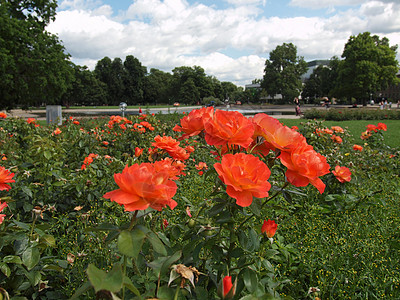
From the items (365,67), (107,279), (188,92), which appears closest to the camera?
(107,279)

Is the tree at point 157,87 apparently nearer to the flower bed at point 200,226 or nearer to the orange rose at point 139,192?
the flower bed at point 200,226

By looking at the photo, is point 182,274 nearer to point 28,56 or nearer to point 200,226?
point 200,226

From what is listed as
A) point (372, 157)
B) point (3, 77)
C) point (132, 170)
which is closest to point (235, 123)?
point (132, 170)

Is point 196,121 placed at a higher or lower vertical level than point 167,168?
higher

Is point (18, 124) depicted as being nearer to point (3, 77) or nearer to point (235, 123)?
point (235, 123)

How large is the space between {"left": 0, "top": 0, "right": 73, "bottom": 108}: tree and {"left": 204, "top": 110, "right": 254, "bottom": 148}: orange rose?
1733 centimetres

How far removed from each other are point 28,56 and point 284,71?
35.1m

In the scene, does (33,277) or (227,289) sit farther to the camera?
(33,277)

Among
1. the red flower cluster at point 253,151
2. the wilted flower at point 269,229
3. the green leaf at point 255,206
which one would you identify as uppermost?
the red flower cluster at point 253,151

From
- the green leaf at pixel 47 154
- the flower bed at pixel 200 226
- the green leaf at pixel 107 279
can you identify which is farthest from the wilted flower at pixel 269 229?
the green leaf at pixel 47 154

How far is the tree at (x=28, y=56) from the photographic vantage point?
15.3 metres

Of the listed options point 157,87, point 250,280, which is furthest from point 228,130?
point 157,87

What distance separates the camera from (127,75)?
50781 millimetres

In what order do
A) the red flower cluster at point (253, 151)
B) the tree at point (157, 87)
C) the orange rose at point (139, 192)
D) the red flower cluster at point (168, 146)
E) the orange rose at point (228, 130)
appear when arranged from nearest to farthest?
the orange rose at point (139, 192), the red flower cluster at point (253, 151), the orange rose at point (228, 130), the red flower cluster at point (168, 146), the tree at point (157, 87)
